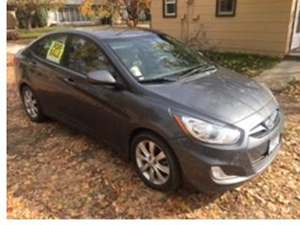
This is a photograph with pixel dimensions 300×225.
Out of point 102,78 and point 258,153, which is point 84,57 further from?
point 258,153

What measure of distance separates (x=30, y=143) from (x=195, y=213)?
2.61 m

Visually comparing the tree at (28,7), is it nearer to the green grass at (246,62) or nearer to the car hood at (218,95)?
the green grass at (246,62)

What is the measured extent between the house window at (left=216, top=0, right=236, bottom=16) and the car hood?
759 cm

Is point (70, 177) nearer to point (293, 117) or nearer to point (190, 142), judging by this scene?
point (190, 142)

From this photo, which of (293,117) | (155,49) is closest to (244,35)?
(293,117)

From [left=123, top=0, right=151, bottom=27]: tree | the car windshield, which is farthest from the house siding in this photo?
the car windshield

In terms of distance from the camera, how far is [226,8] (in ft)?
35.0

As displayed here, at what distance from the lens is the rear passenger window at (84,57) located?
144 inches

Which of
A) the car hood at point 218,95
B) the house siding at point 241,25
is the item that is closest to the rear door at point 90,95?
the car hood at point 218,95

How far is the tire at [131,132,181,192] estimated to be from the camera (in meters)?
2.94

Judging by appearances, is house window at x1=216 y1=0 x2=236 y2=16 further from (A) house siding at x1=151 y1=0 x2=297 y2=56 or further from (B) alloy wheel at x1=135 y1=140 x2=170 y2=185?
(B) alloy wheel at x1=135 y1=140 x2=170 y2=185

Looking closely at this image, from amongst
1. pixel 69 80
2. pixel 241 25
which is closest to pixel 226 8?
pixel 241 25

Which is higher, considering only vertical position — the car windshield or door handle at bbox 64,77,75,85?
the car windshield

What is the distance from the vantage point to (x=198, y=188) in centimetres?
284
